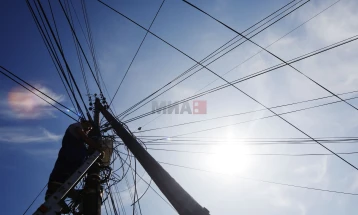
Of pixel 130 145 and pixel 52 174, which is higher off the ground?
pixel 130 145

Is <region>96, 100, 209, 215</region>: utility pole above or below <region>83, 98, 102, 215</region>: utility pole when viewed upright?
above

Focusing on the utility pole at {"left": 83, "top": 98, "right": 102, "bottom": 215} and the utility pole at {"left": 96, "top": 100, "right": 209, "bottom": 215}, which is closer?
the utility pole at {"left": 96, "top": 100, "right": 209, "bottom": 215}

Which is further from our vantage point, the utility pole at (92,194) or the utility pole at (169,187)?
the utility pole at (92,194)

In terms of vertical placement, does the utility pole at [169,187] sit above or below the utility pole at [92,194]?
above

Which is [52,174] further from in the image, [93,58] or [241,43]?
[93,58]

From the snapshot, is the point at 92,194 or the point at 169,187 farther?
the point at 92,194

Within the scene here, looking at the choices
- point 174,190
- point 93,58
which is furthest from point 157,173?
point 93,58

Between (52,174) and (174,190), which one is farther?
(52,174)

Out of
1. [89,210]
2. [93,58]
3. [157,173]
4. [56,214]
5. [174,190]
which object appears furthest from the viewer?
[93,58]

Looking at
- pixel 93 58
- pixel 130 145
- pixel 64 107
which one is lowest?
pixel 130 145

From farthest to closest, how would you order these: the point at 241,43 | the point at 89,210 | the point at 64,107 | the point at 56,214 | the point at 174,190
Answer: the point at 64,107 < the point at 89,210 < the point at 241,43 < the point at 174,190 < the point at 56,214

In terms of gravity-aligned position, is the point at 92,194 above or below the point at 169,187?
below

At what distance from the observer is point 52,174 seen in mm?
5078

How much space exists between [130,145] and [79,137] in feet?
4.20
